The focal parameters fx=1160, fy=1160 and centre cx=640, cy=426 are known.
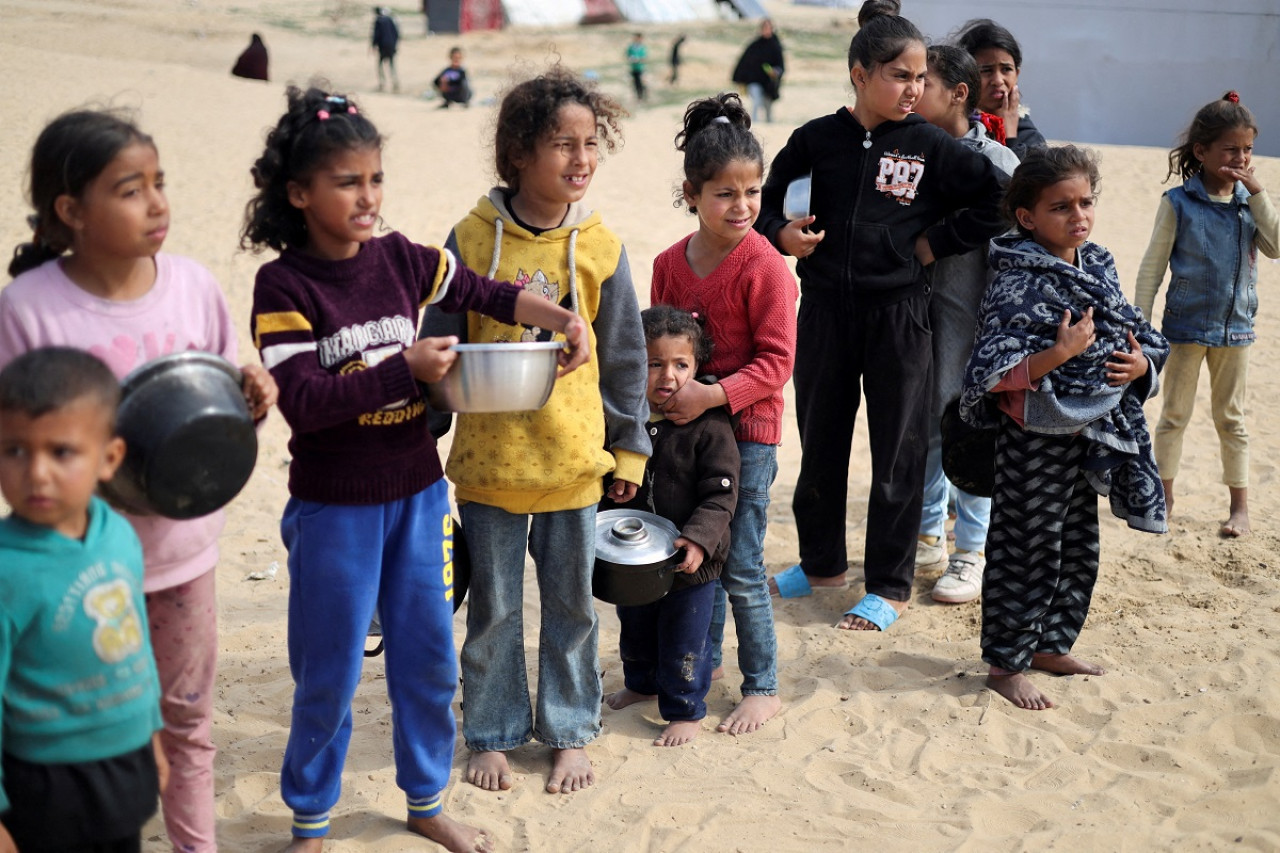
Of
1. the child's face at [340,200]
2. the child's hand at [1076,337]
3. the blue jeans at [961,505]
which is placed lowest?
the blue jeans at [961,505]

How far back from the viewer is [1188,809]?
10.8ft

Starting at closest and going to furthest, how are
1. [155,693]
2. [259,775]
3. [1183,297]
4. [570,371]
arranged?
[155,693]
[570,371]
[259,775]
[1183,297]

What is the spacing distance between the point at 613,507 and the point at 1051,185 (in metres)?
1.75

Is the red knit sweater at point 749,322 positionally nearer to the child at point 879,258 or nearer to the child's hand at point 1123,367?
the child at point 879,258

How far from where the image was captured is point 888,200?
4371 millimetres

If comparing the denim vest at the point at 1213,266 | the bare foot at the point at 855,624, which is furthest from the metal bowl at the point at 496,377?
the denim vest at the point at 1213,266

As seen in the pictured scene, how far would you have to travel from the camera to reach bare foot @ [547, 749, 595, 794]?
345cm

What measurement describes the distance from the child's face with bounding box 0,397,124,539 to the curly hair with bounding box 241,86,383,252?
790 millimetres

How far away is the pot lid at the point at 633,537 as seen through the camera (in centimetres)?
A: 346

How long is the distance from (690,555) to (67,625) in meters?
1.87

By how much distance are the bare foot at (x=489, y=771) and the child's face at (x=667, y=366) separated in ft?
3.93

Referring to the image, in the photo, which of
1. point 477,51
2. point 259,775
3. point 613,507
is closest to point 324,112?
point 613,507

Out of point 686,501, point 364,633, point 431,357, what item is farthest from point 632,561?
point 431,357

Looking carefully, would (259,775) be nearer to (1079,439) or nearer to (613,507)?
(613,507)
